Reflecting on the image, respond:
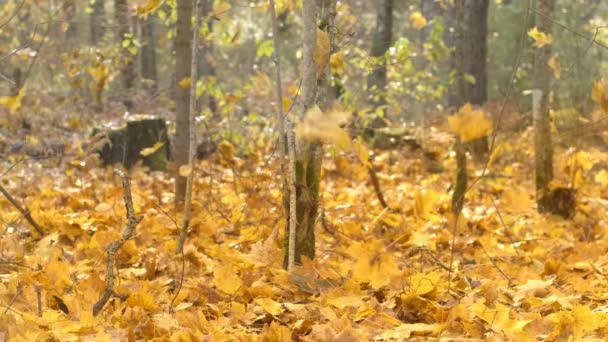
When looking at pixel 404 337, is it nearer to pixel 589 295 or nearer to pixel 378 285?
pixel 378 285

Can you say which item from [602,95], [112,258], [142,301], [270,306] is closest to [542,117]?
[602,95]

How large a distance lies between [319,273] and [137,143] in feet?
19.5

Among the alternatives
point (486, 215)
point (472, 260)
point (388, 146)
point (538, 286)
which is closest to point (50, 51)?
point (388, 146)

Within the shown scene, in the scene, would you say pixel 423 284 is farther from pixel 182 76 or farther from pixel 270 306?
pixel 182 76

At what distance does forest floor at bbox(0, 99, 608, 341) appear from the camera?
226 centimetres

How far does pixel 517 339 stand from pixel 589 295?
910 mm

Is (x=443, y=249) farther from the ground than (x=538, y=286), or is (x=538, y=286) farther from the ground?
(x=538, y=286)

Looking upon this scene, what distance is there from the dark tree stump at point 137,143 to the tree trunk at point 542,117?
415 centimetres

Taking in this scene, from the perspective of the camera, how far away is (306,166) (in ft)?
9.98

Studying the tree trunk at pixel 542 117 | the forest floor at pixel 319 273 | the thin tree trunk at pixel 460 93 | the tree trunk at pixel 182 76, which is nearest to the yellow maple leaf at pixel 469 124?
the forest floor at pixel 319 273

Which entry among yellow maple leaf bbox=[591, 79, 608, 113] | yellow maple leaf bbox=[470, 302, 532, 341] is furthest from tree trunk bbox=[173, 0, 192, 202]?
yellow maple leaf bbox=[470, 302, 532, 341]

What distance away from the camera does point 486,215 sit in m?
5.18

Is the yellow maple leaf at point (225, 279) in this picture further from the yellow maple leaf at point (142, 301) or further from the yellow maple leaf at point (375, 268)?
the yellow maple leaf at point (375, 268)

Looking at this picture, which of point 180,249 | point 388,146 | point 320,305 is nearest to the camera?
point 320,305
